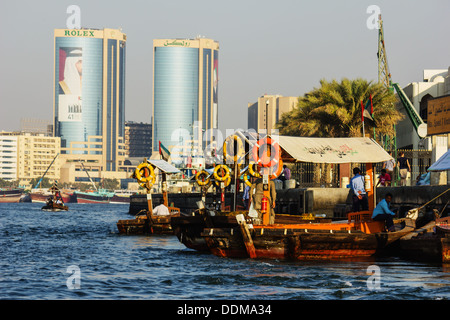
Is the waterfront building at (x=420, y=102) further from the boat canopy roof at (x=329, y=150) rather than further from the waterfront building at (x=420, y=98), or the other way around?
the boat canopy roof at (x=329, y=150)

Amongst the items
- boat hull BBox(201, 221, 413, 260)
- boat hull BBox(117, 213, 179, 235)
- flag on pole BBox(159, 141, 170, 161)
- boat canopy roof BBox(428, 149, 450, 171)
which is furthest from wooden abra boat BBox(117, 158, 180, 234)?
flag on pole BBox(159, 141, 170, 161)

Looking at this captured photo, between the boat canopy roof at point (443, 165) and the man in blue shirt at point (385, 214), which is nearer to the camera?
the man in blue shirt at point (385, 214)

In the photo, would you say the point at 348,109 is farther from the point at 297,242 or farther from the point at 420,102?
the point at 297,242

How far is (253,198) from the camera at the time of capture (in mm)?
22672

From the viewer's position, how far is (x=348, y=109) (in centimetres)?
4616

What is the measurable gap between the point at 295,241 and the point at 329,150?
3.66 metres

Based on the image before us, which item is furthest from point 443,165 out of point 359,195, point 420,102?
point 420,102

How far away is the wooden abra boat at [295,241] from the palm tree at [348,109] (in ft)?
80.3

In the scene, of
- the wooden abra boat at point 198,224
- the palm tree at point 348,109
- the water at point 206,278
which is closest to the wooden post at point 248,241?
the water at point 206,278

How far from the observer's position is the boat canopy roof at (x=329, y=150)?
72.3ft

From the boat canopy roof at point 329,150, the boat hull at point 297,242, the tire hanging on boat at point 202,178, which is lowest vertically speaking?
the boat hull at point 297,242

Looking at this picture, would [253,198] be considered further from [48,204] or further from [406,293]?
[48,204]

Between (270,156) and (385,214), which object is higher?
(270,156)

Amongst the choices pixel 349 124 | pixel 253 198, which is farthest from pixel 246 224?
pixel 349 124
